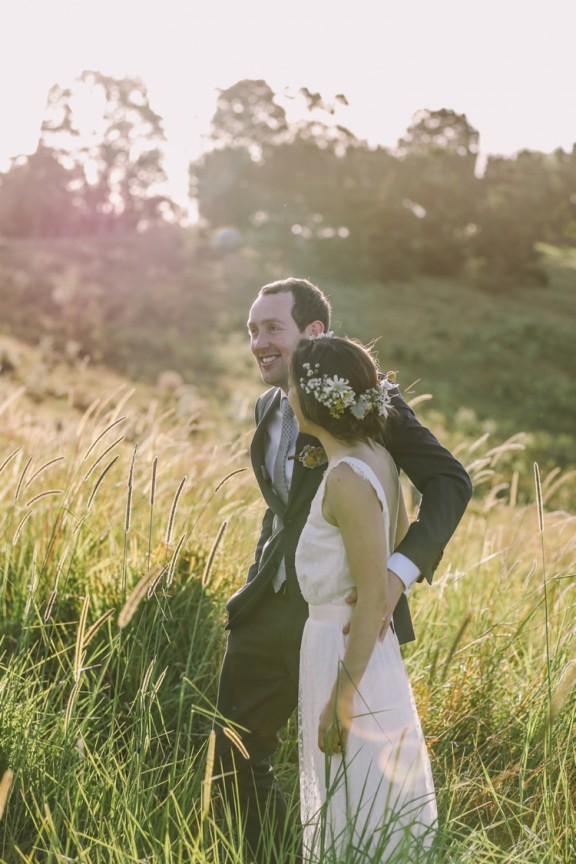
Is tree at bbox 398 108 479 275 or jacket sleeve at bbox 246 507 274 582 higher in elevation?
tree at bbox 398 108 479 275

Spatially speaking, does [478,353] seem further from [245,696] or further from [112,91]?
[245,696]

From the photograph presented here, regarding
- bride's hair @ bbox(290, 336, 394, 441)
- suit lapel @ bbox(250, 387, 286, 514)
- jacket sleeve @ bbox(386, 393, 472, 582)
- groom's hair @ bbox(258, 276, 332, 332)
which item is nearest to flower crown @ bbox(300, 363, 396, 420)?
bride's hair @ bbox(290, 336, 394, 441)

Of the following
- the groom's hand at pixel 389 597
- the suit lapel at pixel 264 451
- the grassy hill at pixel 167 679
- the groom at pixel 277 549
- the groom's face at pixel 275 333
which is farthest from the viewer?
the groom's face at pixel 275 333

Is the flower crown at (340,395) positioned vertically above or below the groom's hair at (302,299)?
below

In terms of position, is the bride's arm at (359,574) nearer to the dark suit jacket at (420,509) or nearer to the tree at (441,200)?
the dark suit jacket at (420,509)

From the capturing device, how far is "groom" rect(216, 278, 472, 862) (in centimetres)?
343

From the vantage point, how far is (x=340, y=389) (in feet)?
9.89

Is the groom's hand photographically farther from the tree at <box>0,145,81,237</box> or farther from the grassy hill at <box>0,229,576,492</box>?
the tree at <box>0,145,81,237</box>

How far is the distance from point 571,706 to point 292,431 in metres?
1.58

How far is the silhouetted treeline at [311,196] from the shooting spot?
161 feet

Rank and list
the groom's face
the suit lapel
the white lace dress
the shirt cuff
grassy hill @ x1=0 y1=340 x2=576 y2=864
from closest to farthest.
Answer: grassy hill @ x1=0 y1=340 x2=576 y2=864, the white lace dress, the shirt cuff, the suit lapel, the groom's face

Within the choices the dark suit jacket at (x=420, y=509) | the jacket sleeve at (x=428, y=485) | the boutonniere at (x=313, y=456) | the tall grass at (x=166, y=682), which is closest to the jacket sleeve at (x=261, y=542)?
the dark suit jacket at (x=420, y=509)

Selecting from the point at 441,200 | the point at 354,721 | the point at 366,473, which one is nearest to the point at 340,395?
the point at 366,473

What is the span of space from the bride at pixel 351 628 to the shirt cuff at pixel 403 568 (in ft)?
0.46
